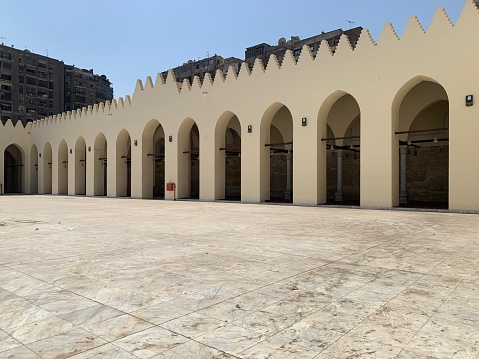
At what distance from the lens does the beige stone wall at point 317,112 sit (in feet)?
43.4

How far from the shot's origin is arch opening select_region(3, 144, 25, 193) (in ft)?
121

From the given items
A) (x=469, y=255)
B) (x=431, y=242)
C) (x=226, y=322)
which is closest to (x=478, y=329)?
(x=226, y=322)

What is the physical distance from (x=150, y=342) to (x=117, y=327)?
0.40 m

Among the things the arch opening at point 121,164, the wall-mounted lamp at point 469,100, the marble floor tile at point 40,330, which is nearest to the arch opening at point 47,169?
the arch opening at point 121,164

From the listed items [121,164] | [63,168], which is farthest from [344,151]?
[63,168]

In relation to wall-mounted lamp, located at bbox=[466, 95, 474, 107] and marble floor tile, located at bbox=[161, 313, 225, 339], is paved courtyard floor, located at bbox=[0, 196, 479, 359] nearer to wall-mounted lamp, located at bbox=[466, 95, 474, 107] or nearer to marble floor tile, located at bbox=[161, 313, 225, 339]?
marble floor tile, located at bbox=[161, 313, 225, 339]

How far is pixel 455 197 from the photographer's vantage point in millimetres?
13219

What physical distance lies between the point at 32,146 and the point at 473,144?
34.6 m

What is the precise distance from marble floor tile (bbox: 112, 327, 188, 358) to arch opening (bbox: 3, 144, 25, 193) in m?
39.1

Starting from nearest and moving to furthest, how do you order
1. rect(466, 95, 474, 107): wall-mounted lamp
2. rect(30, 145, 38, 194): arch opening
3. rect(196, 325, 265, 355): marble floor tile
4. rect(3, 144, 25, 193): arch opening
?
rect(196, 325, 265, 355): marble floor tile, rect(466, 95, 474, 107): wall-mounted lamp, rect(30, 145, 38, 194): arch opening, rect(3, 144, 25, 193): arch opening

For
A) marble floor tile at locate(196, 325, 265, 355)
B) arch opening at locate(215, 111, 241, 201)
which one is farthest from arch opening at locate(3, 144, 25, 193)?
marble floor tile at locate(196, 325, 265, 355)

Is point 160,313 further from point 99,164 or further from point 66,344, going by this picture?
point 99,164

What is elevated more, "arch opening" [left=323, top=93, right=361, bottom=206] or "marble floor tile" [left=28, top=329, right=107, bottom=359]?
"arch opening" [left=323, top=93, right=361, bottom=206]

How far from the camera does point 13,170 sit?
3791 centimetres
